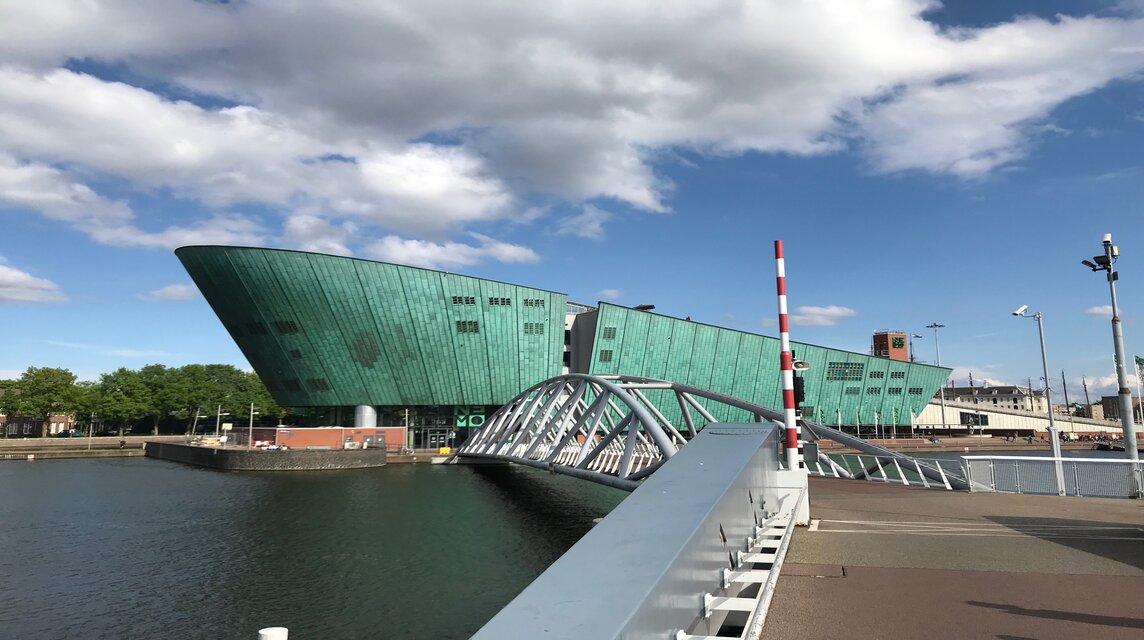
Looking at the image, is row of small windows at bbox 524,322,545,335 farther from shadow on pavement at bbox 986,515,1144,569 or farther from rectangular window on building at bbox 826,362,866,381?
shadow on pavement at bbox 986,515,1144,569

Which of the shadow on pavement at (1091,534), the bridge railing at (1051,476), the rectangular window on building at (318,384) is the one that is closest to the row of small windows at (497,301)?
the rectangular window on building at (318,384)

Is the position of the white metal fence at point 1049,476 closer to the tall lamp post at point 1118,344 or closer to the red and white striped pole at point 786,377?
A: the tall lamp post at point 1118,344

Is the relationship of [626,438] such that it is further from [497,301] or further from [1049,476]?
[497,301]

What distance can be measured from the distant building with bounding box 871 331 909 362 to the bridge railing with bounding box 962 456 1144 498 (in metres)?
134

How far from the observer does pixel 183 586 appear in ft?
70.9

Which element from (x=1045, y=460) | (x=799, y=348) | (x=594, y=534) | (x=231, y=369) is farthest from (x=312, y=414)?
(x=594, y=534)

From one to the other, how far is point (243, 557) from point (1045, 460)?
27.0 m

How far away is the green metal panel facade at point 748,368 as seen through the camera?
3103 inches

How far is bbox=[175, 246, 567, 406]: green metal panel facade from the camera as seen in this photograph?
6850 cm

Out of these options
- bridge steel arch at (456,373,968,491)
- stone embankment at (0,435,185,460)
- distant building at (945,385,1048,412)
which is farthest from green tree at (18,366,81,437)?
distant building at (945,385,1048,412)

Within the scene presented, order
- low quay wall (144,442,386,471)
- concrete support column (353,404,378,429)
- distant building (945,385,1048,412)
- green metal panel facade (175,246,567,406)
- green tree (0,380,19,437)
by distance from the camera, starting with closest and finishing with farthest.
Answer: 1. low quay wall (144,442,386,471)
2. green metal panel facade (175,246,567,406)
3. concrete support column (353,404,378,429)
4. green tree (0,380,19,437)
5. distant building (945,385,1048,412)

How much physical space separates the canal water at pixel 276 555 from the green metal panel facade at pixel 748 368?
31525 mm

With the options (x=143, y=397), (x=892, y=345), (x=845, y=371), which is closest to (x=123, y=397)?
(x=143, y=397)

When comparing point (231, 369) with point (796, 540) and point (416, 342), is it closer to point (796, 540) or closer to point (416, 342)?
point (416, 342)
